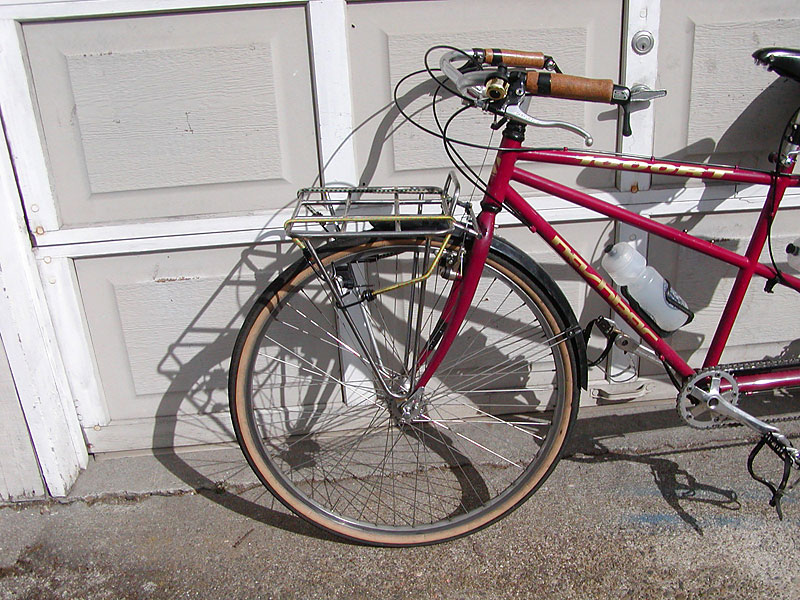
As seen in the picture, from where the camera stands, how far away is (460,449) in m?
2.74

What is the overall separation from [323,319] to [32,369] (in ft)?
3.63

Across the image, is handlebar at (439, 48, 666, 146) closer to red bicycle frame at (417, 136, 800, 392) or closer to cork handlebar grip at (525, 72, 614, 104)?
cork handlebar grip at (525, 72, 614, 104)

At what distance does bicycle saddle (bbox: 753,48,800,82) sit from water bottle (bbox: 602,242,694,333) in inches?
27.7

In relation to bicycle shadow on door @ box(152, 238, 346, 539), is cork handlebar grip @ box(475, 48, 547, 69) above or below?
above

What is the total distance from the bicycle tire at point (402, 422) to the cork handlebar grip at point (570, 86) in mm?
752

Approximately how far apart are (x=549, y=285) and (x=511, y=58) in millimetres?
701

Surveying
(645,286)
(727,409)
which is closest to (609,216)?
(645,286)

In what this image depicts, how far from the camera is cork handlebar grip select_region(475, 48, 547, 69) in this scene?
6.02 feet

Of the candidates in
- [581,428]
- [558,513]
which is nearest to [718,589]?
[558,513]

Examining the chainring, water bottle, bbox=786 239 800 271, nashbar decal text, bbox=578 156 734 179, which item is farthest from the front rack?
water bottle, bbox=786 239 800 271

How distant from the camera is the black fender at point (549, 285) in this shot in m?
2.06

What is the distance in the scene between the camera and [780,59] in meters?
2.05

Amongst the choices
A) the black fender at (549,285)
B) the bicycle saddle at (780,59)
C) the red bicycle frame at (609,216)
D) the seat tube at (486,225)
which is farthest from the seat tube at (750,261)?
the seat tube at (486,225)

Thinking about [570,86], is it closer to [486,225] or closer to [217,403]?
[486,225]
